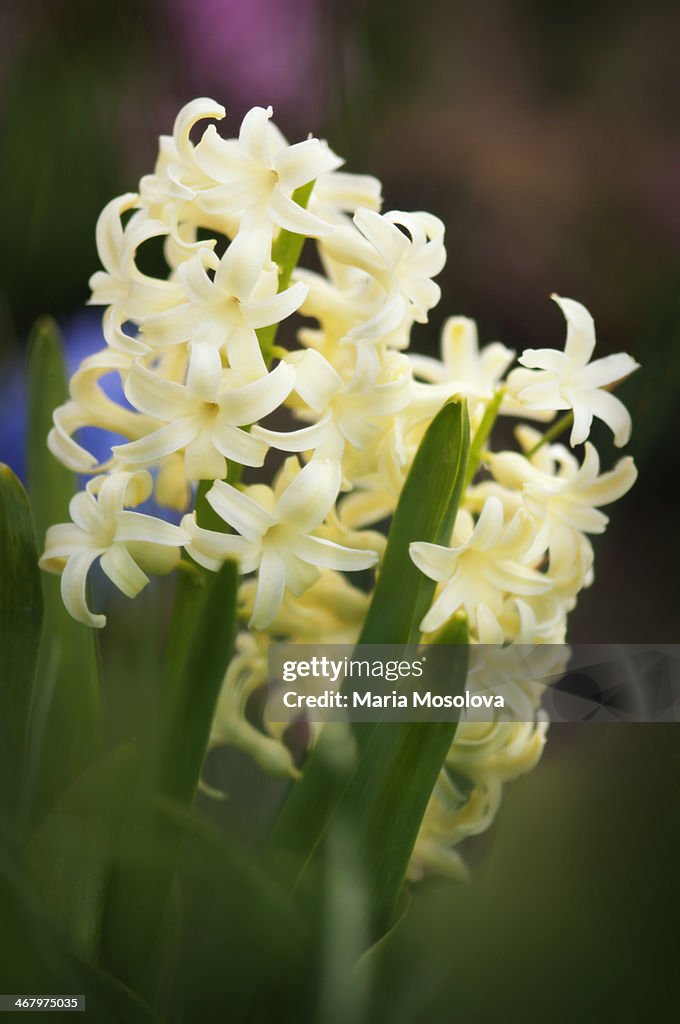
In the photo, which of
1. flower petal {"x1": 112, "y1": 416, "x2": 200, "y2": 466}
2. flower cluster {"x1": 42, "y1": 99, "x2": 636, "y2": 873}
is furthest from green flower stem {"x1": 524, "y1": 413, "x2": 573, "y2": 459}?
flower petal {"x1": 112, "y1": 416, "x2": 200, "y2": 466}

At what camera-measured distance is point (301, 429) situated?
0.92 ft

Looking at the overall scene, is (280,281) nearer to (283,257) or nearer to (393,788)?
(283,257)

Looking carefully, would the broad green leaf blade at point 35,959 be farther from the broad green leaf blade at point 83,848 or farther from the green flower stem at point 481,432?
the green flower stem at point 481,432

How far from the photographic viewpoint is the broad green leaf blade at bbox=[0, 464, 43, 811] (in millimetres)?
260

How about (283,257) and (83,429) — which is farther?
(83,429)

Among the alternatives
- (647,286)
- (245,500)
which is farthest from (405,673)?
(647,286)

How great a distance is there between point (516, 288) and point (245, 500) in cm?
21

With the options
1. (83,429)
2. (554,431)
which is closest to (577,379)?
(554,431)

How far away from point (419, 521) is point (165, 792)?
10 centimetres

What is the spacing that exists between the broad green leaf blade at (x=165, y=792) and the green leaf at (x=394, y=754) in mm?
33

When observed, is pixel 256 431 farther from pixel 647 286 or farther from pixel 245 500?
pixel 647 286

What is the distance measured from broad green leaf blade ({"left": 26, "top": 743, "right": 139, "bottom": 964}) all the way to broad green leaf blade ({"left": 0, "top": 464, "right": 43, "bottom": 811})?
0.11ft

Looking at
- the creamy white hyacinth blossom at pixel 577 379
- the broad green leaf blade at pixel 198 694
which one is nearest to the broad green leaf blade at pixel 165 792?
the broad green leaf blade at pixel 198 694

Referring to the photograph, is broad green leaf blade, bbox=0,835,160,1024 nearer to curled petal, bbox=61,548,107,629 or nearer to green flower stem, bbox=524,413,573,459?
curled petal, bbox=61,548,107,629
